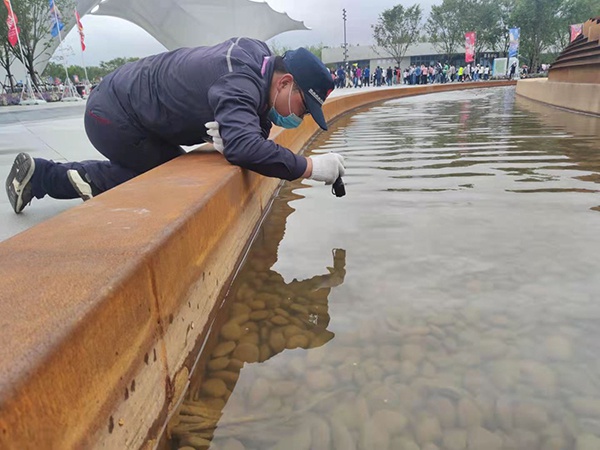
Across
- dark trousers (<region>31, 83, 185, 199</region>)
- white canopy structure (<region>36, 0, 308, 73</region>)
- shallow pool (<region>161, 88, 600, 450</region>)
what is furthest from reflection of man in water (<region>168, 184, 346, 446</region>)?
white canopy structure (<region>36, 0, 308, 73</region>)

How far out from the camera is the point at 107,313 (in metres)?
0.99

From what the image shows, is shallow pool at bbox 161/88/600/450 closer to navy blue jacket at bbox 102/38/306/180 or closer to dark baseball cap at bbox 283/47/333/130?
navy blue jacket at bbox 102/38/306/180

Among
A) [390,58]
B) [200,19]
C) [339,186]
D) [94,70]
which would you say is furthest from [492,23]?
[94,70]

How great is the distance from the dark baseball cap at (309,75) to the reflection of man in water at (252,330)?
80 centimetres

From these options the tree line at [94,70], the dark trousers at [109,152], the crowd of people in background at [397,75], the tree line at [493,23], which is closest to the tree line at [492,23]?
the tree line at [493,23]

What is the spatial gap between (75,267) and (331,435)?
0.78 metres

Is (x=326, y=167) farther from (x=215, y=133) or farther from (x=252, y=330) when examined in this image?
(x=252, y=330)

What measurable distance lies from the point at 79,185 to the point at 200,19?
43339mm

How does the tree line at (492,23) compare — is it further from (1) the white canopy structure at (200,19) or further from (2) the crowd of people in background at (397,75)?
(1) the white canopy structure at (200,19)

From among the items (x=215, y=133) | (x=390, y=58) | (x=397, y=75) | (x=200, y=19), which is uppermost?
(x=200, y=19)

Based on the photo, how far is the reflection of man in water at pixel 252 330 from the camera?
143 centimetres

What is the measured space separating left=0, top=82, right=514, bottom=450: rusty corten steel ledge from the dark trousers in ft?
2.97

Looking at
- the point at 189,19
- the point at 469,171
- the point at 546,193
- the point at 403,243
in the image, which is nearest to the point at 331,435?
the point at 403,243

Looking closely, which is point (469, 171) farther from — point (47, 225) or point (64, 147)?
point (64, 147)
